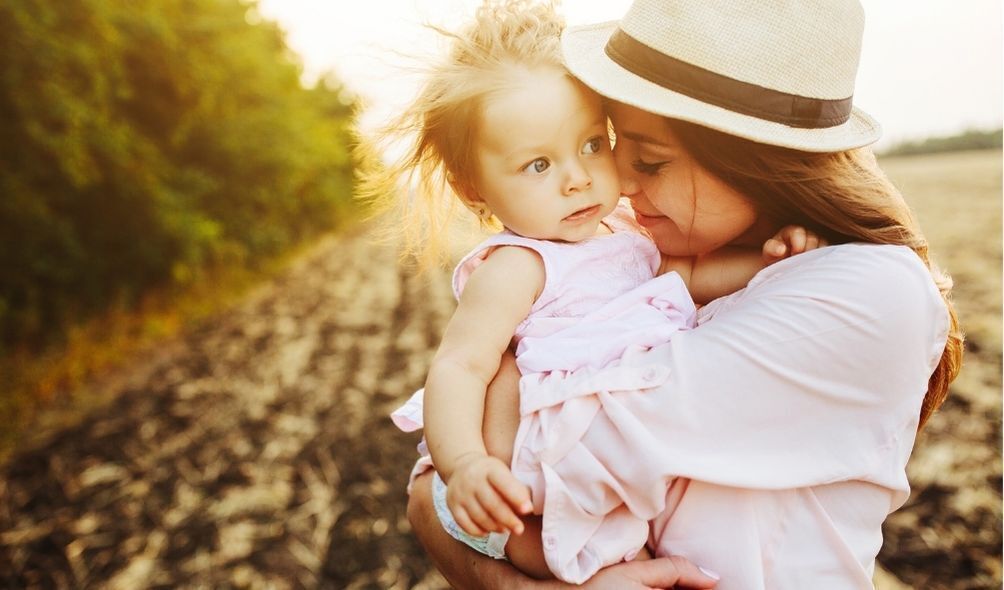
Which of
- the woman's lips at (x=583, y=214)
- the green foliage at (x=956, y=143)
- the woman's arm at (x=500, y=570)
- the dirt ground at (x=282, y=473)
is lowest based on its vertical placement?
the green foliage at (x=956, y=143)

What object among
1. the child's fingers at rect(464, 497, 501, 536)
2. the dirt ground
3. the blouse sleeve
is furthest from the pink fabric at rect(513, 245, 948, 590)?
the dirt ground

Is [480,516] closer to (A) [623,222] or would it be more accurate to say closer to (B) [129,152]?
(A) [623,222]

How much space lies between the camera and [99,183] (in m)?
7.25

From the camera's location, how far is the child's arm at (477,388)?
136 centimetres

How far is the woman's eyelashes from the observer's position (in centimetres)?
164

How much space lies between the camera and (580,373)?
1.47 meters

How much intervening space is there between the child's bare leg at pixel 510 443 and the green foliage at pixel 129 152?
588cm

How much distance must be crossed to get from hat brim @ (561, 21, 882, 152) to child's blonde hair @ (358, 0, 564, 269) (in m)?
0.15

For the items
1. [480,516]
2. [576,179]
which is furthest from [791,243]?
[480,516]

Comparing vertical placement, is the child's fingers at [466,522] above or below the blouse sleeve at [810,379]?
below

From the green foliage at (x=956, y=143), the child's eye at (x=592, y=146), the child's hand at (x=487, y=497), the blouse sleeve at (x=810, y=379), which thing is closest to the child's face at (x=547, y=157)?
the child's eye at (x=592, y=146)

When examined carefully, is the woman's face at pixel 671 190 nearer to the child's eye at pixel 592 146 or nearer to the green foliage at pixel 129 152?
the child's eye at pixel 592 146

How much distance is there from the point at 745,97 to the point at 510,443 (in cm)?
78

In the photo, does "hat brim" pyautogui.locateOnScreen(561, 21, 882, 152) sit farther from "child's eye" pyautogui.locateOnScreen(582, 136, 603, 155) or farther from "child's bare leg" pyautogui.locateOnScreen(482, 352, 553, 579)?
"child's bare leg" pyautogui.locateOnScreen(482, 352, 553, 579)
